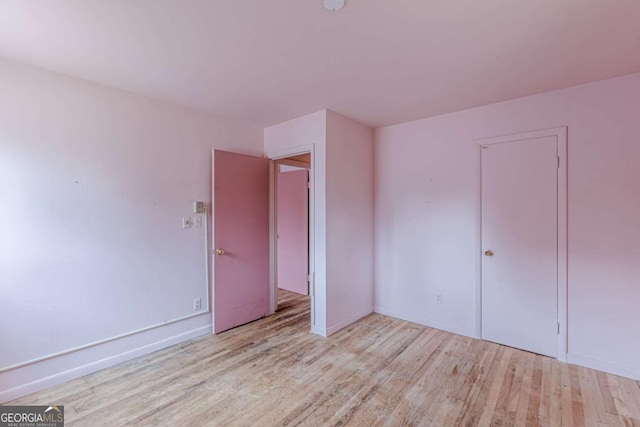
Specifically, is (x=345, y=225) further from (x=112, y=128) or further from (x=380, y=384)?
(x=112, y=128)

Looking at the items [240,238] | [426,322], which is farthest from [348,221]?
[426,322]

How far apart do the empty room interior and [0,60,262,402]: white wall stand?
0.02 metres

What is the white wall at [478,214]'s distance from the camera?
233 cm

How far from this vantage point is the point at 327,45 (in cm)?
190

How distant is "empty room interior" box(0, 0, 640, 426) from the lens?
184 centimetres

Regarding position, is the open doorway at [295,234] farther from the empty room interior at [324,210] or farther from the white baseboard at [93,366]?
the white baseboard at [93,366]

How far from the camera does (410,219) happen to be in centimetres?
355

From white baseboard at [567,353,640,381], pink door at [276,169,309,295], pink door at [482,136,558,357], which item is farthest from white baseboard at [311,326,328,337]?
white baseboard at [567,353,640,381]

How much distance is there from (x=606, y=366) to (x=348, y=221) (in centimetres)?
261

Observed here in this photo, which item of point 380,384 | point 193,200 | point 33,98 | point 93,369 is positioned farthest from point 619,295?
point 33,98

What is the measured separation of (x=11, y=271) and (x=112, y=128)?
1336 millimetres

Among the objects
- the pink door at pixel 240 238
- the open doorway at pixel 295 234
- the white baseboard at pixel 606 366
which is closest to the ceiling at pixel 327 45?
the pink door at pixel 240 238

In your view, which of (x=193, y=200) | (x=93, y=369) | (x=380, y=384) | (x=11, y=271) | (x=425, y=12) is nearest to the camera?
(x=425, y=12)

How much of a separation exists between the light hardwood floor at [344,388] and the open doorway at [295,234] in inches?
68.3
